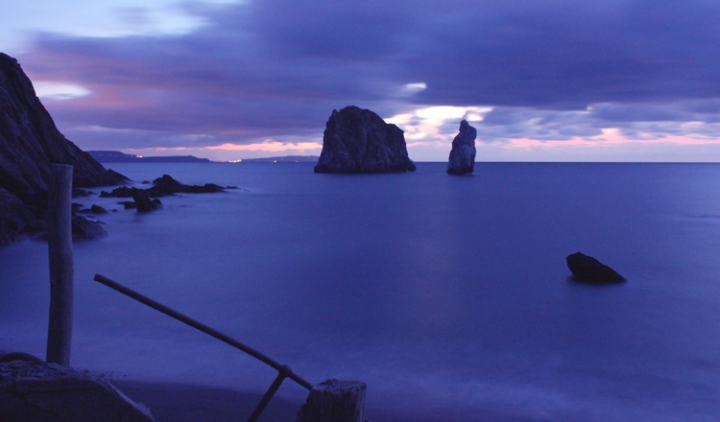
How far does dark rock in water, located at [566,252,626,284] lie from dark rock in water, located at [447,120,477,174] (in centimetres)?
8267

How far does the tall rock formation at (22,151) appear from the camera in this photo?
20188 millimetres

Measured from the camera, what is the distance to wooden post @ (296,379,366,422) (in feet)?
11.8

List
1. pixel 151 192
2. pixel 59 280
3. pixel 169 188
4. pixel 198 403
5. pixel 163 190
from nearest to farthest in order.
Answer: pixel 59 280
pixel 198 403
pixel 151 192
pixel 163 190
pixel 169 188

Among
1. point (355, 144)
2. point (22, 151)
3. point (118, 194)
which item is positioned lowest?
point (118, 194)

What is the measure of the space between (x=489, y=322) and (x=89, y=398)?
28.3ft

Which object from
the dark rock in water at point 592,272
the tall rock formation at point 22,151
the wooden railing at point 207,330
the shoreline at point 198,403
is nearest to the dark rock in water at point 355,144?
the tall rock formation at point 22,151

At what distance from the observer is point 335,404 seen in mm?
3605

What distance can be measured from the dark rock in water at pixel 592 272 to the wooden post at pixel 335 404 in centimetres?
1233

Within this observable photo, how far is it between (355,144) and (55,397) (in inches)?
4409

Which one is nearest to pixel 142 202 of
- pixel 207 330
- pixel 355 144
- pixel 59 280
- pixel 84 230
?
pixel 84 230

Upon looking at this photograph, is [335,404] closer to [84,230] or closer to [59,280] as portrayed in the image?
[59,280]

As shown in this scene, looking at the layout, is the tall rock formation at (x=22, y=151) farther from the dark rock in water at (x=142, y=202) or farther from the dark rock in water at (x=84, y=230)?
the dark rock in water at (x=142, y=202)

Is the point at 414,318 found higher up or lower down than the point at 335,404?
lower down

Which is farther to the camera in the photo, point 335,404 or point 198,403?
point 198,403
